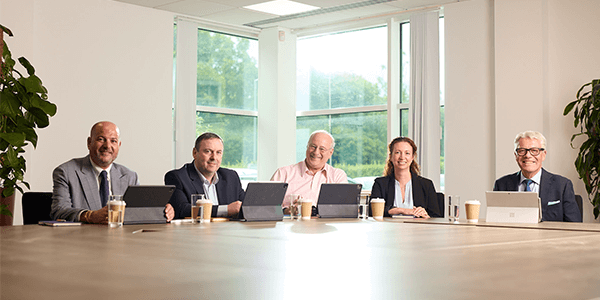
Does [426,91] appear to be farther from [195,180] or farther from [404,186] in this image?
[195,180]

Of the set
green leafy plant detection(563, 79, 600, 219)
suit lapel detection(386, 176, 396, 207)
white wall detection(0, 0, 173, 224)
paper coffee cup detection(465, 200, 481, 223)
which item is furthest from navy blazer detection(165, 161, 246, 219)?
green leafy plant detection(563, 79, 600, 219)

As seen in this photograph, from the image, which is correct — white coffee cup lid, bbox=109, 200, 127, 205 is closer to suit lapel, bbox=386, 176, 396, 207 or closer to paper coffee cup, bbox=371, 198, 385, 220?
paper coffee cup, bbox=371, 198, 385, 220

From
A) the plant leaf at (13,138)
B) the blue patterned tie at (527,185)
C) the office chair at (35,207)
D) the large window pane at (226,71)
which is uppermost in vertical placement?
the large window pane at (226,71)

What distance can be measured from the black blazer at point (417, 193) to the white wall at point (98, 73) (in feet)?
12.6

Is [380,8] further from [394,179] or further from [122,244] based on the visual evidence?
[122,244]

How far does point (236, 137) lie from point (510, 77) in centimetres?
400

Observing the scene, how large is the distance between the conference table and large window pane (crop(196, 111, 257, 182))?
253 inches

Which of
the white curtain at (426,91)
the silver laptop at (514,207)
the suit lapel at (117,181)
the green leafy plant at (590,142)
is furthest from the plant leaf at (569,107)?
the suit lapel at (117,181)

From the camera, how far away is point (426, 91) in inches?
299

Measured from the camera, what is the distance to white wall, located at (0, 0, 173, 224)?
6.67 metres

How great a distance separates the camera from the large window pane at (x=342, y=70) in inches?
329

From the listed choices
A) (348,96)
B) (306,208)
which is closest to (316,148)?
(306,208)

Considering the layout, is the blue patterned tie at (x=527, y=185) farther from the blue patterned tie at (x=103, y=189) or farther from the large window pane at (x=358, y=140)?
the large window pane at (x=358, y=140)

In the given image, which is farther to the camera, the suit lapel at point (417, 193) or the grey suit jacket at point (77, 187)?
the suit lapel at point (417, 193)
